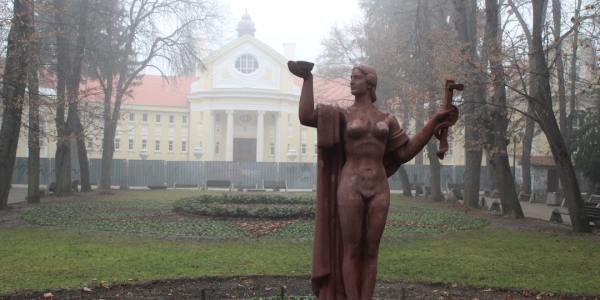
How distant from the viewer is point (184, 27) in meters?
30.7

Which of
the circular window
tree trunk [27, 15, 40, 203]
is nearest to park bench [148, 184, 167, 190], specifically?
tree trunk [27, 15, 40, 203]

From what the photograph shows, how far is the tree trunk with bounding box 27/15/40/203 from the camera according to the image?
16.1 meters

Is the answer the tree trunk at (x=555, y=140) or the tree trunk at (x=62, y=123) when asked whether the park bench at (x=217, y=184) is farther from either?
the tree trunk at (x=555, y=140)

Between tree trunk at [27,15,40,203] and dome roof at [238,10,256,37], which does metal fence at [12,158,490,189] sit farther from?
dome roof at [238,10,256,37]

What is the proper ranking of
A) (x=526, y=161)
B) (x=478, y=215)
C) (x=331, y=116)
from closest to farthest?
(x=331, y=116) < (x=478, y=215) < (x=526, y=161)

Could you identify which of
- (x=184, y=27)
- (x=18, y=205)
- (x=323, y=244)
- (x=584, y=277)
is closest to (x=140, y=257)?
(x=323, y=244)

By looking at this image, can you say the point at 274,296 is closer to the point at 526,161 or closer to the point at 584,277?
the point at 584,277

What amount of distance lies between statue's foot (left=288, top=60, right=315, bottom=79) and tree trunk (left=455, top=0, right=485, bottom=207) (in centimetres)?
1065

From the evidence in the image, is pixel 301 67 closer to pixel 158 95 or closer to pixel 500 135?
pixel 500 135

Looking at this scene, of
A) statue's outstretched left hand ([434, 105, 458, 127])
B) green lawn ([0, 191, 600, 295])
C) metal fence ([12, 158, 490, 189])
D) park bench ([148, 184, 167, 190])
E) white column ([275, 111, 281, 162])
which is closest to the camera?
statue's outstretched left hand ([434, 105, 458, 127])

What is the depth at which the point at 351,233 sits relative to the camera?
4910 mm

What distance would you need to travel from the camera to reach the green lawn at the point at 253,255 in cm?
831

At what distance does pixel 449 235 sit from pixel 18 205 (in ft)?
47.2

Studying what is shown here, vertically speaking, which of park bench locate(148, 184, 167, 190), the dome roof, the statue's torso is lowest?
park bench locate(148, 184, 167, 190)
